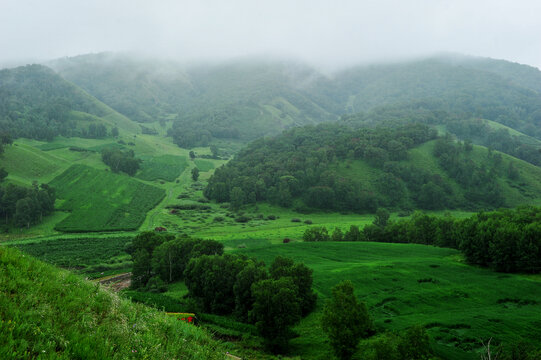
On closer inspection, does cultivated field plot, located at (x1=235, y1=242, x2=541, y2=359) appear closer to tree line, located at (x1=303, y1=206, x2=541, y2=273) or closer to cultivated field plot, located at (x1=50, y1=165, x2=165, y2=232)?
tree line, located at (x1=303, y1=206, x2=541, y2=273)

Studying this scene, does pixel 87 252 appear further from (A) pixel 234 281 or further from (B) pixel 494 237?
(B) pixel 494 237

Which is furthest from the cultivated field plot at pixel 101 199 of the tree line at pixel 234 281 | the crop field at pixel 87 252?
the tree line at pixel 234 281

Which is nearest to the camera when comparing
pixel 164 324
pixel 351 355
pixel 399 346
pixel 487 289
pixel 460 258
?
pixel 164 324

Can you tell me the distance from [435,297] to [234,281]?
135 feet

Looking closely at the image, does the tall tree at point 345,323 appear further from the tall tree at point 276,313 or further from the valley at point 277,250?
the tall tree at point 276,313

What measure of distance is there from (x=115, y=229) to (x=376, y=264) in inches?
4144

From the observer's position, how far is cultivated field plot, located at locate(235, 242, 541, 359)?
4453 cm

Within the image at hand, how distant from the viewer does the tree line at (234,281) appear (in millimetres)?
47688

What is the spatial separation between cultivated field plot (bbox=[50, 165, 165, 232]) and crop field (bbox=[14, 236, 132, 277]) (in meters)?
13.8

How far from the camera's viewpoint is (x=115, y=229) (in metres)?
124

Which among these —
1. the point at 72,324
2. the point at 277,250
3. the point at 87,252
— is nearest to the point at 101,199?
the point at 87,252

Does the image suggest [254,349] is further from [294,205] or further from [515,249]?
[294,205]

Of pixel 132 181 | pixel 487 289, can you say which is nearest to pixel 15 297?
pixel 487 289

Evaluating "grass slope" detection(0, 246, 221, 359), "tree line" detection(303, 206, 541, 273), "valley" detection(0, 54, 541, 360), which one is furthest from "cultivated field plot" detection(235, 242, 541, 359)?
"grass slope" detection(0, 246, 221, 359)
